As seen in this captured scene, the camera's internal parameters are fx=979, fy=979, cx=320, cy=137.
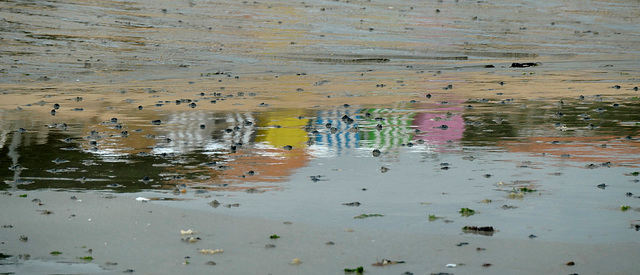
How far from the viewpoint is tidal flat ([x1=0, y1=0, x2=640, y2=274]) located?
22.6 feet

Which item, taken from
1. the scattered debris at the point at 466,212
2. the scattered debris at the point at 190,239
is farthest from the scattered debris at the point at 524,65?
the scattered debris at the point at 190,239

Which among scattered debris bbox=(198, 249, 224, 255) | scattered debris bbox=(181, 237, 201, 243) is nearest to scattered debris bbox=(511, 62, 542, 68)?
scattered debris bbox=(181, 237, 201, 243)

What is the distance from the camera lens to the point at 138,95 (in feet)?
59.0

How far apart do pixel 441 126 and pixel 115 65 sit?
1194cm

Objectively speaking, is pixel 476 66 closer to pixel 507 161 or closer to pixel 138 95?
pixel 138 95

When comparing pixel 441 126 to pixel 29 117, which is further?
pixel 29 117

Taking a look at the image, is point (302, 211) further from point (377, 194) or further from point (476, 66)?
point (476, 66)

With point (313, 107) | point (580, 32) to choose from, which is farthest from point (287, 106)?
point (580, 32)

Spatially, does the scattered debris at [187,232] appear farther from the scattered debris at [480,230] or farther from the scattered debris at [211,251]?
the scattered debris at [480,230]

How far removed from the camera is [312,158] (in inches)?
427

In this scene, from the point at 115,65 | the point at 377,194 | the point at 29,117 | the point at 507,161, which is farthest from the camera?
the point at 115,65

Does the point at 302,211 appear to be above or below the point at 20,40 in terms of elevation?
below

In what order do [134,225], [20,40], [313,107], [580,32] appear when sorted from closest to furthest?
[134,225] < [313,107] < [20,40] < [580,32]

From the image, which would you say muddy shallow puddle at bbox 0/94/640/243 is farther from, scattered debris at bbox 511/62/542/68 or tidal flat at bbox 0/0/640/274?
scattered debris at bbox 511/62/542/68
